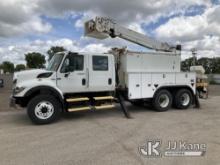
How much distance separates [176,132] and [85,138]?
8.21 ft

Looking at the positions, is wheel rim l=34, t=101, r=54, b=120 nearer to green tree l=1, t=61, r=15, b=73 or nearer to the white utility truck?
the white utility truck

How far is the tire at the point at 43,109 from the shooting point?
7.48 m

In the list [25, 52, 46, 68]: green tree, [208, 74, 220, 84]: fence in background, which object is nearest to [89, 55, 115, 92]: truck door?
[208, 74, 220, 84]: fence in background

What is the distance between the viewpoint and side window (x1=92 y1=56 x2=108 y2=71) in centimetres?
Answer: 867

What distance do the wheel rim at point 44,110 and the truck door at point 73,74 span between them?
0.75 meters

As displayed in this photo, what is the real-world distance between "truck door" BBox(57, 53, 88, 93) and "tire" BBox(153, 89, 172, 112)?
10.1ft

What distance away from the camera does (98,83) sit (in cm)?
873

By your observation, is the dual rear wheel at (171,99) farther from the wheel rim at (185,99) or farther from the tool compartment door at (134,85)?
the tool compartment door at (134,85)

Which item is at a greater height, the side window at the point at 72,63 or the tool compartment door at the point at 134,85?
the side window at the point at 72,63

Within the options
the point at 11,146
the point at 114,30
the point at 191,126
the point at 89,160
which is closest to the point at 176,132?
the point at 191,126

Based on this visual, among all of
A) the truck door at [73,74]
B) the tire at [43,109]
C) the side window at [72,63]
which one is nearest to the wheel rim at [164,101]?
the truck door at [73,74]

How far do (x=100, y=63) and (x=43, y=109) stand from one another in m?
2.64

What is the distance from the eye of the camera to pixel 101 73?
346 inches

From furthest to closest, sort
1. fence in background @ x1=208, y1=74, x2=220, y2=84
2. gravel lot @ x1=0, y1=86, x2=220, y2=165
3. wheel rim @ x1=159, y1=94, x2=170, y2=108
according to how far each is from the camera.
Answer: fence in background @ x1=208, y1=74, x2=220, y2=84 < wheel rim @ x1=159, y1=94, x2=170, y2=108 < gravel lot @ x1=0, y1=86, x2=220, y2=165
